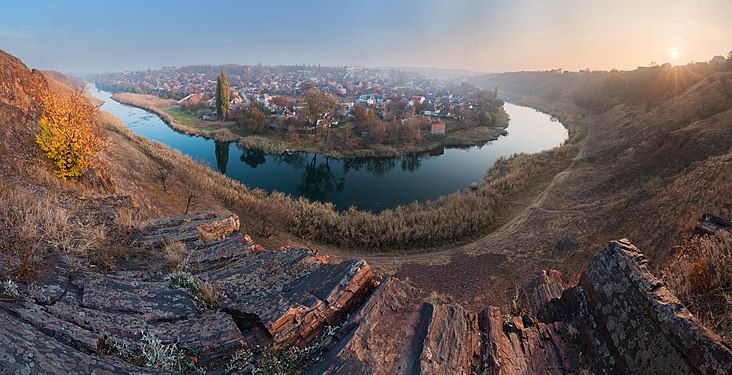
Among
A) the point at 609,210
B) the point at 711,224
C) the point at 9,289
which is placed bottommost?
the point at 609,210

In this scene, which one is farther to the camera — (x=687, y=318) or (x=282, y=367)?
(x=282, y=367)

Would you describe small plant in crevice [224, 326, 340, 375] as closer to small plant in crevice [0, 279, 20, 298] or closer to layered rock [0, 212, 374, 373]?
layered rock [0, 212, 374, 373]

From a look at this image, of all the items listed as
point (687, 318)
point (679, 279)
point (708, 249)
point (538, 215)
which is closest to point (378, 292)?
point (687, 318)

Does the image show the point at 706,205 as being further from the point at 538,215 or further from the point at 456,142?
the point at 456,142

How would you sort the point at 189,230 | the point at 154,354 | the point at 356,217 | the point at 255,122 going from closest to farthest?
1. the point at 154,354
2. the point at 189,230
3. the point at 356,217
4. the point at 255,122

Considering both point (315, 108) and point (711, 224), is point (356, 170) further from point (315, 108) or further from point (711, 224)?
point (711, 224)

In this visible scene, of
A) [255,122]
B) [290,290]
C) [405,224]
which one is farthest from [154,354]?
[255,122]
